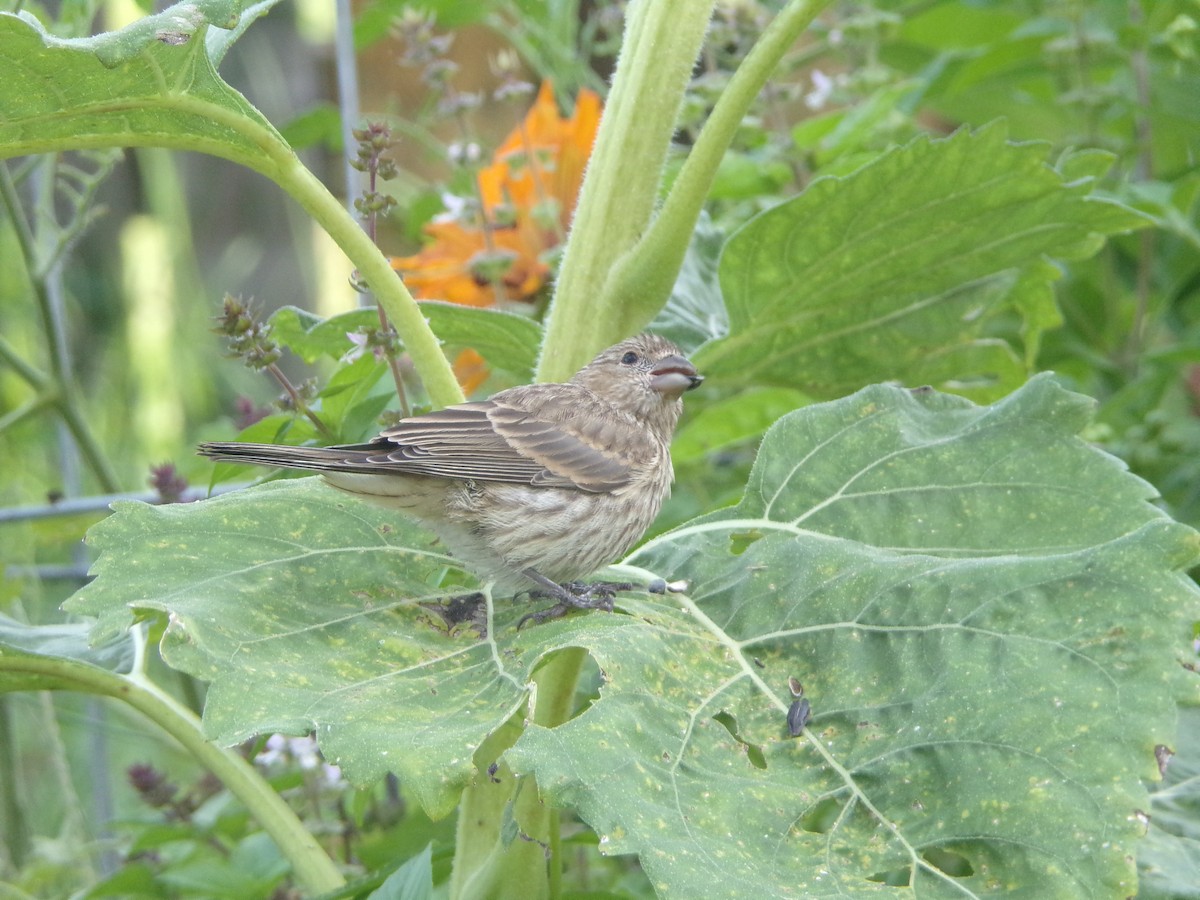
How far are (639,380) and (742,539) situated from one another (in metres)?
0.83

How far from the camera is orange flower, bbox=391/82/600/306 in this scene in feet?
8.73

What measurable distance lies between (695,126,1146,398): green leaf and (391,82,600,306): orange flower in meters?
0.64

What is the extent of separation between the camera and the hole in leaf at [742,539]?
186cm

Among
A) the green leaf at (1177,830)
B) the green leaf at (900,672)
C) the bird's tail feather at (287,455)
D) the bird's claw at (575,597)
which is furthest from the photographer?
the bird's tail feather at (287,455)

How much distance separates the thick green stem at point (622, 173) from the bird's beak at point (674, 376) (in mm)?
494

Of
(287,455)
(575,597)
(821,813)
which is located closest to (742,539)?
(575,597)

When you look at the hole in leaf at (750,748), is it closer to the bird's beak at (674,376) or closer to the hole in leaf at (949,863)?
the hole in leaf at (949,863)

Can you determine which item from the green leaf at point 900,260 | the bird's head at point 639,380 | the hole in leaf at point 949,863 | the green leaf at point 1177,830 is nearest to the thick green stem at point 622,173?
the green leaf at point 900,260

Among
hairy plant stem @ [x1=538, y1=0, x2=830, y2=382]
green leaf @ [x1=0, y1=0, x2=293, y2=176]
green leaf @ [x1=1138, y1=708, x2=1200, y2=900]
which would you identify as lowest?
green leaf @ [x1=1138, y1=708, x2=1200, y2=900]

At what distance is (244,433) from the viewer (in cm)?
221

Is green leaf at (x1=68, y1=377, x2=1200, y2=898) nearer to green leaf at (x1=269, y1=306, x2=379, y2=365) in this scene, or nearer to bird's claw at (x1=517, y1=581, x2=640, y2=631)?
bird's claw at (x1=517, y1=581, x2=640, y2=631)

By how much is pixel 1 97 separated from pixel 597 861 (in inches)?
A: 70.7

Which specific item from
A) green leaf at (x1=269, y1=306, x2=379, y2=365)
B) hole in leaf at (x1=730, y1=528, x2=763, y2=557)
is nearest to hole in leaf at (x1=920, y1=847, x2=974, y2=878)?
hole in leaf at (x1=730, y1=528, x2=763, y2=557)

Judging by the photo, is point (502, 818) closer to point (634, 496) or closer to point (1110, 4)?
point (634, 496)
